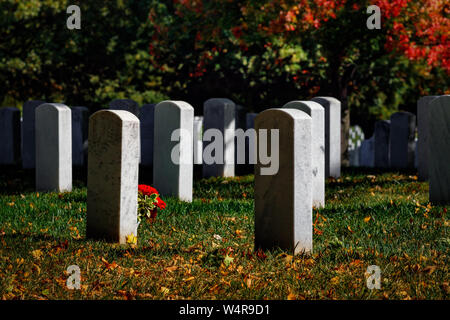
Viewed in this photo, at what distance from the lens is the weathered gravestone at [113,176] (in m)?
6.35

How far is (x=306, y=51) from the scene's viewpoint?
63.4 ft

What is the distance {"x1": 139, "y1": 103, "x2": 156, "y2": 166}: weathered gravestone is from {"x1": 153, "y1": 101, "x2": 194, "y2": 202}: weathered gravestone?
412 cm

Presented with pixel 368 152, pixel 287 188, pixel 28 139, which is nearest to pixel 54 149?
pixel 28 139

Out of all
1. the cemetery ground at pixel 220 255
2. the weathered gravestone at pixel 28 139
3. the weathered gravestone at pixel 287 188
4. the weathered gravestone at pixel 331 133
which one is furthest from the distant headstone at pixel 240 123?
the weathered gravestone at pixel 287 188

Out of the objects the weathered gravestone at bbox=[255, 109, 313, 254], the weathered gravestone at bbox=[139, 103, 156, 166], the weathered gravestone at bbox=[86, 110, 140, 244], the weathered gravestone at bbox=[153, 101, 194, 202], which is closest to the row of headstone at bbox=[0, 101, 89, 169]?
the weathered gravestone at bbox=[139, 103, 156, 166]

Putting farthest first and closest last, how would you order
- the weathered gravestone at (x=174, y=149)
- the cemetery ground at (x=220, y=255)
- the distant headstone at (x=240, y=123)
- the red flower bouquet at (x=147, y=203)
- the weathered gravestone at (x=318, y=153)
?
1. the distant headstone at (x=240, y=123)
2. the weathered gravestone at (x=174, y=149)
3. the weathered gravestone at (x=318, y=153)
4. the red flower bouquet at (x=147, y=203)
5. the cemetery ground at (x=220, y=255)

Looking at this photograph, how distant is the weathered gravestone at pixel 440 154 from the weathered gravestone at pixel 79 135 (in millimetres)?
7949

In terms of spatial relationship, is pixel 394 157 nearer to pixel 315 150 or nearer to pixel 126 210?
pixel 315 150

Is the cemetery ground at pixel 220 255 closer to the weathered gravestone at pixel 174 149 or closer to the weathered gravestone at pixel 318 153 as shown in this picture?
the weathered gravestone at pixel 318 153

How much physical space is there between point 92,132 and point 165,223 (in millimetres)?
1385

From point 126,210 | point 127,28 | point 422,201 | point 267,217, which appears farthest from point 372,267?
point 127,28

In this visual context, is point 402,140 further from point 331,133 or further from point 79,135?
point 79,135

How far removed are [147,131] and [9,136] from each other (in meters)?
3.14

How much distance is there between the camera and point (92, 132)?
21.3ft
